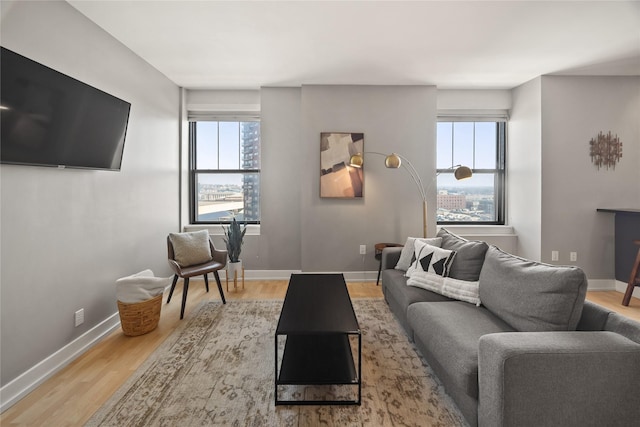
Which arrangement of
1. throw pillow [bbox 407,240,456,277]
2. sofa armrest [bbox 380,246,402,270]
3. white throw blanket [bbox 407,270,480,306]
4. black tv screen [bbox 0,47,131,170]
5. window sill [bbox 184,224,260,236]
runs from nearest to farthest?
1. black tv screen [bbox 0,47,131,170]
2. white throw blanket [bbox 407,270,480,306]
3. throw pillow [bbox 407,240,456,277]
4. sofa armrest [bbox 380,246,402,270]
5. window sill [bbox 184,224,260,236]

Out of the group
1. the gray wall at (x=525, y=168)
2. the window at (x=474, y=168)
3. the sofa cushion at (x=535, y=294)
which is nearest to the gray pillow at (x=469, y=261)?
the sofa cushion at (x=535, y=294)

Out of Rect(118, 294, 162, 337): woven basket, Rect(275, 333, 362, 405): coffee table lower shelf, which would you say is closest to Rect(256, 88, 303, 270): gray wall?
Rect(118, 294, 162, 337): woven basket

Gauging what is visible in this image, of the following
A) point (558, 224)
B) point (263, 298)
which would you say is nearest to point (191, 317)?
point (263, 298)

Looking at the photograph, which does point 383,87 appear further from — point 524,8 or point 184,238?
point 184,238

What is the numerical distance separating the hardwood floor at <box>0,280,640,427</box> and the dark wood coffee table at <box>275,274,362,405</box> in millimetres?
1119

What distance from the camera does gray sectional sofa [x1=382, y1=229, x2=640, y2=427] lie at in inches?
53.4

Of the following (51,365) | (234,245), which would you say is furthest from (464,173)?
(51,365)

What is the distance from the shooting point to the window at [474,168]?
4785mm

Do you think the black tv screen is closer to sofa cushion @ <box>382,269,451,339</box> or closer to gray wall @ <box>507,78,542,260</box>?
sofa cushion @ <box>382,269,451,339</box>

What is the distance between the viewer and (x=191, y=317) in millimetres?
3184

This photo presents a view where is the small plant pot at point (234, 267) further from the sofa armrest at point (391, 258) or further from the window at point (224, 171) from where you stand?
the sofa armrest at point (391, 258)

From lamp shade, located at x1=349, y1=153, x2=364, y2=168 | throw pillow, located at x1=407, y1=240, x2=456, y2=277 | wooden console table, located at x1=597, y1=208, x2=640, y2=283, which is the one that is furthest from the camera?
lamp shade, located at x1=349, y1=153, x2=364, y2=168

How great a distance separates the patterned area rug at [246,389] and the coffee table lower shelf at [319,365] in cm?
12

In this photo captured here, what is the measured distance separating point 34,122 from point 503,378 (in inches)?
116
